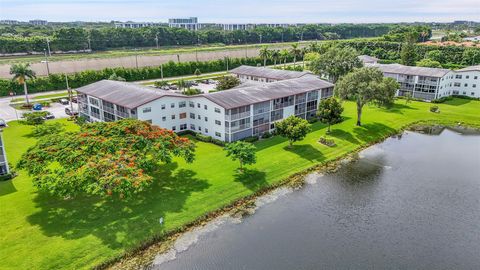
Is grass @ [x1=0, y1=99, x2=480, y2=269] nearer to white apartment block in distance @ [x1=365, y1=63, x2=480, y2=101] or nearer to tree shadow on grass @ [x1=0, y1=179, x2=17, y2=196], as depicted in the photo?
tree shadow on grass @ [x1=0, y1=179, x2=17, y2=196]

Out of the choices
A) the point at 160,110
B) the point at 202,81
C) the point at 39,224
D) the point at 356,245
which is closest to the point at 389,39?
the point at 202,81

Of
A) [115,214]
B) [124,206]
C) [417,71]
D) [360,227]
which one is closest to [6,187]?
[124,206]

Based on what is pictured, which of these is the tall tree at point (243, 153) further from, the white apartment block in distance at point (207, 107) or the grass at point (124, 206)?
the white apartment block in distance at point (207, 107)

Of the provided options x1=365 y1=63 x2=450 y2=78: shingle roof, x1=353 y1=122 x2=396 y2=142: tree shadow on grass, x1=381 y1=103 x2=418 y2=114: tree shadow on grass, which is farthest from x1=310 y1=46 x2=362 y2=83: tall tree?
x1=353 y1=122 x2=396 y2=142: tree shadow on grass

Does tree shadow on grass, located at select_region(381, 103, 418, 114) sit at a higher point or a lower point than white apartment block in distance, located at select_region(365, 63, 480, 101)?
lower

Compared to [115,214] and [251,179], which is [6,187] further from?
[251,179]

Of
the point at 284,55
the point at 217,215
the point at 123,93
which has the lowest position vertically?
the point at 217,215

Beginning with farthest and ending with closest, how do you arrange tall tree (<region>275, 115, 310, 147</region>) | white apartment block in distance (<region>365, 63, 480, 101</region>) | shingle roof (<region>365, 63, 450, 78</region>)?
white apartment block in distance (<region>365, 63, 480, 101</region>)
shingle roof (<region>365, 63, 450, 78</region>)
tall tree (<region>275, 115, 310, 147</region>)
